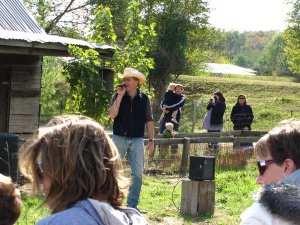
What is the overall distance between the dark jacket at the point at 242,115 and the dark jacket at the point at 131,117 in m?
7.16

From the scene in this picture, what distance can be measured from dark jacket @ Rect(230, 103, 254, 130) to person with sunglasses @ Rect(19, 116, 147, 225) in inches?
475

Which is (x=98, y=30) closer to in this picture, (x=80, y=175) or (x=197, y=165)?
(x=197, y=165)

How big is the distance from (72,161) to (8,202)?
529 mm

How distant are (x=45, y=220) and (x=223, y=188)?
805 centimetres

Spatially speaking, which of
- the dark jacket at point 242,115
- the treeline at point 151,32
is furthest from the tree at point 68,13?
the dark jacket at point 242,115

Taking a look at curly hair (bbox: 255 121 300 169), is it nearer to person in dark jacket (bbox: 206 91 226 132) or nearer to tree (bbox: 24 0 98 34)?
person in dark jacket (bbox: 206 91 226 132)

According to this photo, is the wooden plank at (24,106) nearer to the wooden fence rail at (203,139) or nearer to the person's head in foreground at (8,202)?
the wooden fence rail at (203,139)

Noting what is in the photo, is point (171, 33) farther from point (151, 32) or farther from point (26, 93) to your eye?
point (26, 93)

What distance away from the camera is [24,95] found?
33.1 ft

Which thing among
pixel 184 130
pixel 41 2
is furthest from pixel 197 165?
pixel 41 2

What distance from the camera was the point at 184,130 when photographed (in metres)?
24.7

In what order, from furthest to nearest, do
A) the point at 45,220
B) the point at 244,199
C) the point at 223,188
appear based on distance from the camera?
the point at 223,188 < the point at 244,199 < the point at 45,220

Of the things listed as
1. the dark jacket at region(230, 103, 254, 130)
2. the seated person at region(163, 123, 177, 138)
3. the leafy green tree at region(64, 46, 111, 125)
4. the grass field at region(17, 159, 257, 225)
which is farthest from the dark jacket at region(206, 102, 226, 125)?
the leafy green tree at region(64, 46, 111, 125)

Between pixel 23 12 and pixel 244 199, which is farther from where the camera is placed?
pixel 23 12
